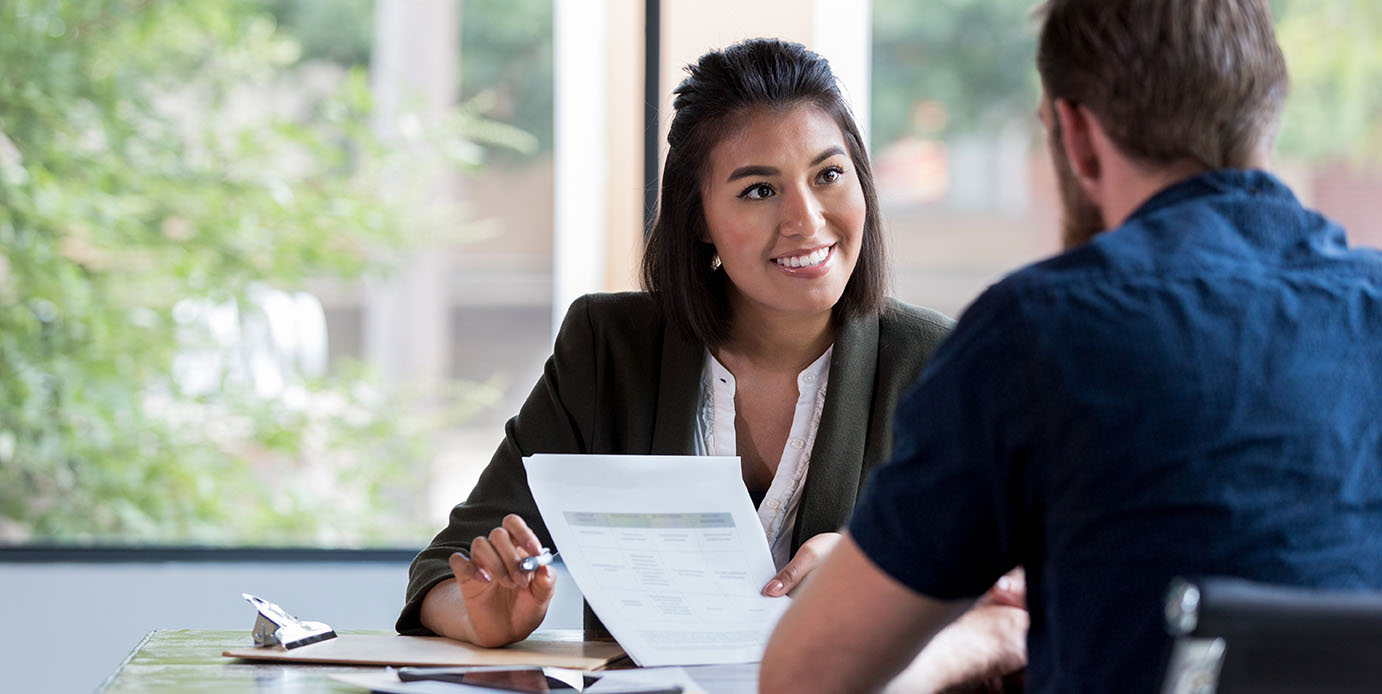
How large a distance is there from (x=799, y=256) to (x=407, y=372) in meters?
2.27

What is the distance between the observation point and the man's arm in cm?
95

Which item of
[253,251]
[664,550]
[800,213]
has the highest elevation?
[800,213]

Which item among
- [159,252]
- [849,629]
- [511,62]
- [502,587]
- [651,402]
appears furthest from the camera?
[511,62]

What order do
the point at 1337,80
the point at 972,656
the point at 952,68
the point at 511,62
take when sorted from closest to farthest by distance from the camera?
1. the point at 972,656
2. the point at 511,62
3. the point at 1337,80
4. the point at 952,68

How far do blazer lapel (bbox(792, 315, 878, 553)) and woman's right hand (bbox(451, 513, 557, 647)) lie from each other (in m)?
0.39

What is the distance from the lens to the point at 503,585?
146cm

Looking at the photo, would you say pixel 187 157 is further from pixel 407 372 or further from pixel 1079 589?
pixel 1079 589

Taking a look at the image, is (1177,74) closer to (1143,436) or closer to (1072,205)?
(1072,205)

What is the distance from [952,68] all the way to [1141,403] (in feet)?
11.8

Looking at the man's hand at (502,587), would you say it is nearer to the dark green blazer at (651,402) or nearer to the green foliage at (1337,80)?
the dark green blazer at (651,402)

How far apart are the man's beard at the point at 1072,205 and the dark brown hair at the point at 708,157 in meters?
0.83

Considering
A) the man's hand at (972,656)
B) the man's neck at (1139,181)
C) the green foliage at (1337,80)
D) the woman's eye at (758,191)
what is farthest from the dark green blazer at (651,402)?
the green foliage at (1337,80)

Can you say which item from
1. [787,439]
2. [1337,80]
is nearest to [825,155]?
[787,439]

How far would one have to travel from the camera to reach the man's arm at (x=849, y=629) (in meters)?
0.95
